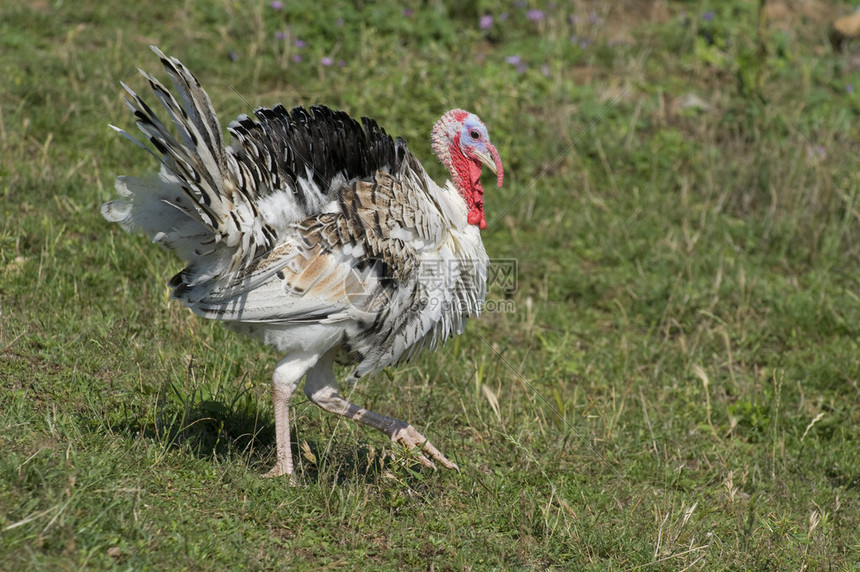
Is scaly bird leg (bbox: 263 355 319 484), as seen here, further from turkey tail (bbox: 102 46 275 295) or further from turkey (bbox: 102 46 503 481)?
turkey tail (bbox: 102 46 275 295)

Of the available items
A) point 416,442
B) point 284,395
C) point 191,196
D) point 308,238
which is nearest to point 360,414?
point 416,442

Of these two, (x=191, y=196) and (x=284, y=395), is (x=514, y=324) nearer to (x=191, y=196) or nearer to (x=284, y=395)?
(x=284, y=395)

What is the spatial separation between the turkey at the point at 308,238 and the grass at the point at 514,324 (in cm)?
57

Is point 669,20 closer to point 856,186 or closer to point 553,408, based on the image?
point 856,186

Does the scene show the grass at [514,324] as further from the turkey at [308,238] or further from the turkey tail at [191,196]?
the turkey tail at [191,196]

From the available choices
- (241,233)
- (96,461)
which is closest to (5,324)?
(96,461)

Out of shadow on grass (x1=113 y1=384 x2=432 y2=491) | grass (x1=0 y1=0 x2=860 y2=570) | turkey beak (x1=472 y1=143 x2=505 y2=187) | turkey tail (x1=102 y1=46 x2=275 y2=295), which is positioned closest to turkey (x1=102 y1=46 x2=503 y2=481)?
turkey tail (x1=102 y1=46 x2=275 y2=295)

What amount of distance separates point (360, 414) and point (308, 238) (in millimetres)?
1113

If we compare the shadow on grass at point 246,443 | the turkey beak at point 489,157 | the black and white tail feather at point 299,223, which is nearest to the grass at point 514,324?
the shadow on grass at point 246,443

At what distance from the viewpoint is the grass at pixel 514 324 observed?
4.62m

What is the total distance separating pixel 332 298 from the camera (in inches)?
188

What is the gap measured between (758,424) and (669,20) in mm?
6444

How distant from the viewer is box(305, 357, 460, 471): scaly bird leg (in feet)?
17.1

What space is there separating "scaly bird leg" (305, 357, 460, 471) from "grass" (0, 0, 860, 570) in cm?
19
